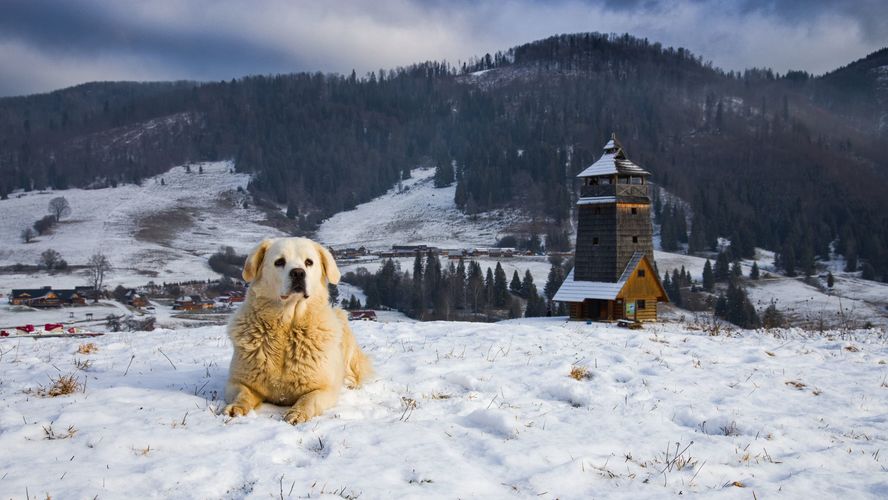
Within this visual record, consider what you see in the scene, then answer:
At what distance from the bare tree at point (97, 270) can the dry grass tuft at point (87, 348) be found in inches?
2619

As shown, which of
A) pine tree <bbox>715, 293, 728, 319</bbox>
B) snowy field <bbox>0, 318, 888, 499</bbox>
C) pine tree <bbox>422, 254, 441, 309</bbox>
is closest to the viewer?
snowy field <bbox>0, 318, 888, 499</bbox>

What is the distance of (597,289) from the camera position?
35.3m

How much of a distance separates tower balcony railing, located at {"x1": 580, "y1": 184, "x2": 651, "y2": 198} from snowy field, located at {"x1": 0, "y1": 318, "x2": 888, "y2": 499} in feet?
91.3

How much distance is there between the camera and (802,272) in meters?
91.1

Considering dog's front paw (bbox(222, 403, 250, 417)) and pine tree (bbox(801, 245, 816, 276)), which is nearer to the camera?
dog's front paw (bbox(222, 403, 250, 417))

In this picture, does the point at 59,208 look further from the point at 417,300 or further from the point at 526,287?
the point at 526,287

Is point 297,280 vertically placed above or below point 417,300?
above

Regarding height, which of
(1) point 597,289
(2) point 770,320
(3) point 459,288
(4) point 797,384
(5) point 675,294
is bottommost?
(5) point 675,294

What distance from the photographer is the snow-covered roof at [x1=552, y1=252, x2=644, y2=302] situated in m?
34.7

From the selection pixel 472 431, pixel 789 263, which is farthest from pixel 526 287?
pixel 472 431

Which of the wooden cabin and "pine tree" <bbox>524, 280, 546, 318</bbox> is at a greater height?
the wooden cabin

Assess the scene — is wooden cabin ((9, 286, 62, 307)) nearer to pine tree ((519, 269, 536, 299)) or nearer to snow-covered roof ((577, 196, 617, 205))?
pine tree ((519, 269, 536, 299))

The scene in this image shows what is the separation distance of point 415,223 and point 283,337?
130563mm

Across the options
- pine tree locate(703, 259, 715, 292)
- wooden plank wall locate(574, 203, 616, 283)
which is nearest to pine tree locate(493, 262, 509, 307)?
pine tree locate(703, 259, 715, 292)
